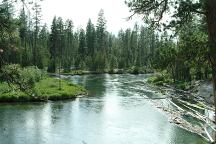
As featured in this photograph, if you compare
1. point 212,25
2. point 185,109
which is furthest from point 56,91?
point 212,25

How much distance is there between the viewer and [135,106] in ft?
155

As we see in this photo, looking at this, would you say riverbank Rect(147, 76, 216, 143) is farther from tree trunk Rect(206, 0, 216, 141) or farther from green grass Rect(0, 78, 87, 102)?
green grass Rect(0, 78, 87, 102)

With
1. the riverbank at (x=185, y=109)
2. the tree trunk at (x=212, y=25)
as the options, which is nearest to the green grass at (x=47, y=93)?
the riverbank at (x=185, y=109)

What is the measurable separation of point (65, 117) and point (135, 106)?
1093 centimetres

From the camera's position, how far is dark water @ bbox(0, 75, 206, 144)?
98.9 feet

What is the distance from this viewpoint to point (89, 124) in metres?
36.2

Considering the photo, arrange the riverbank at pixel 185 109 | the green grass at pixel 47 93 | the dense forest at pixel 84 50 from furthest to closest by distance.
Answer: the dense forest at pixel 84 50 → the green grass at pixel 47 93 → the riverbank at pixel 185 109

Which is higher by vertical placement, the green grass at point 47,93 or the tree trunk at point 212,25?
the tree trunk at point 212,25

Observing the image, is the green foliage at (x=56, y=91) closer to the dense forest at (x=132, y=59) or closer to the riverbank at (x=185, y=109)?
the dense forest at (x=132, y=59)

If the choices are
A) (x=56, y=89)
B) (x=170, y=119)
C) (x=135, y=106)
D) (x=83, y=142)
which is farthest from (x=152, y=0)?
(x=56, y=89)

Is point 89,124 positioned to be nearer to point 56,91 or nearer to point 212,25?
point 56,91

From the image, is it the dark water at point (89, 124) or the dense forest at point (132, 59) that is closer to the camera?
the dense forest at point (132, 59)

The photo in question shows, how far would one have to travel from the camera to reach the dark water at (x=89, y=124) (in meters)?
30.1

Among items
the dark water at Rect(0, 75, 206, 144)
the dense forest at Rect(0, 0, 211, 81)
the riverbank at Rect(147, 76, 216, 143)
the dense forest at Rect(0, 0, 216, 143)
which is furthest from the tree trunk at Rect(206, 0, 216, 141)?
the dense forest at Rect(0, 0, 211, 81)
